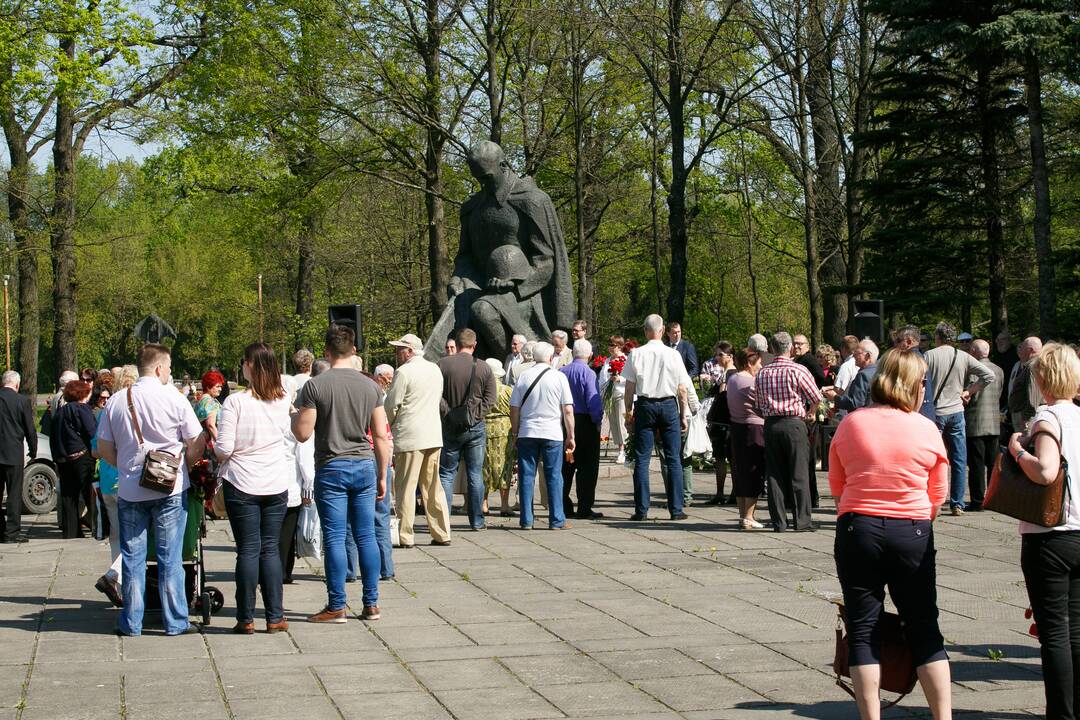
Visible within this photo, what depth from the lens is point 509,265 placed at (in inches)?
697

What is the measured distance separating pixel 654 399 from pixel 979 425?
376 centimetres

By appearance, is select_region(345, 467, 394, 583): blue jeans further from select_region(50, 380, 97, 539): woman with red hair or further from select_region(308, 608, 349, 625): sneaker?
select_region(50, 380, 97, 539): woman with red hair

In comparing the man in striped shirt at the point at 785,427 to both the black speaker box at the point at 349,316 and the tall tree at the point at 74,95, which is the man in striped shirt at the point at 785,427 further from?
the tall tree at the point at 74,95

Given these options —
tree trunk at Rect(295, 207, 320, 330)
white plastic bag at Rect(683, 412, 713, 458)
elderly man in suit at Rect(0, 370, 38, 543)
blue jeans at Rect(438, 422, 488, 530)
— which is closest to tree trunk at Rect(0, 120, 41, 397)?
tree trunk at Rect(295, 207, 320, 330)

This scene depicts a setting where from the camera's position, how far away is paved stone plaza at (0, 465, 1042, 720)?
646 cm

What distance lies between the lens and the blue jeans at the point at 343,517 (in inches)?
335

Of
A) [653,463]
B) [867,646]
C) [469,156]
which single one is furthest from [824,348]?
[867,646]

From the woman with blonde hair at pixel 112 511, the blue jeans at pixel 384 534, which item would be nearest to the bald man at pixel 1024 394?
the blue jeans at pixel 384 534

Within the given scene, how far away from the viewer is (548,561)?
11023mm

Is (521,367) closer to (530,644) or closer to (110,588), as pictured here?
(110,588)

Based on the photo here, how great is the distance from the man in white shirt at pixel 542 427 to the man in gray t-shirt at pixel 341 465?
4.27 meters

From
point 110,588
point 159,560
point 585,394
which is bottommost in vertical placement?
point 110,588

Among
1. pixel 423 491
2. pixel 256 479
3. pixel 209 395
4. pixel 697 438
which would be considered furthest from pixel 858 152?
pixel 256 479

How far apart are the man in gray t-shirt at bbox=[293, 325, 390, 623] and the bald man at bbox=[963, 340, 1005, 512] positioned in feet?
25.7
